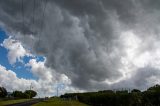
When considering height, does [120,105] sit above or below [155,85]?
below

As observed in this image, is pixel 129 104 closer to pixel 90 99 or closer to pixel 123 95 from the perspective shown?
→ pixel 123 95

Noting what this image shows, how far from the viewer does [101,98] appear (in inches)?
4786

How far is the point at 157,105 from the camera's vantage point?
307 ft

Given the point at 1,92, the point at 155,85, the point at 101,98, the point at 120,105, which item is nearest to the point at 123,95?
the point at 120,105

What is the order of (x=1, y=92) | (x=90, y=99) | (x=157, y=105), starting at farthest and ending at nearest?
(x=1, y=92) → (x=90, y=99) → (x=157, y=105)

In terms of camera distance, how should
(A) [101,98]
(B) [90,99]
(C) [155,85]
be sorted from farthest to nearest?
(C) [155,85]
(B) [90,99]
(A) [101,98]

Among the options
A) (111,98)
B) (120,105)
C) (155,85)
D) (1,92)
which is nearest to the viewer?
(120,105)

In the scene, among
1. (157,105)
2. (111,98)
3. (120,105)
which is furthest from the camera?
(111,98)

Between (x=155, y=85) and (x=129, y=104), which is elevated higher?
(x=155, y=85)

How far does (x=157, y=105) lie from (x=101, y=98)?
108ft

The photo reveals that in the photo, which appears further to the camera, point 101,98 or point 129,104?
point 101,98

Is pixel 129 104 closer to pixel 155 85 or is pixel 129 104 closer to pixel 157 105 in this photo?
pixel 157 105

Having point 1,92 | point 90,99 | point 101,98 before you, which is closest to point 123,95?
point 101,98

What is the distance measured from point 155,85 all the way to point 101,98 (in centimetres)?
4191
